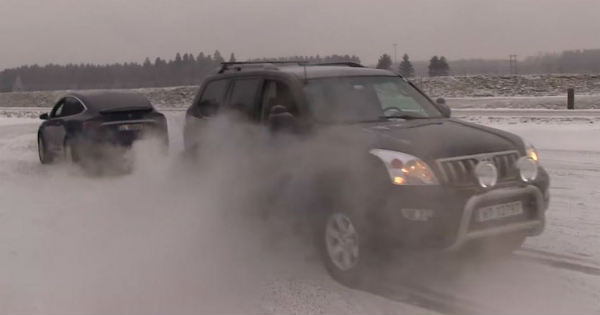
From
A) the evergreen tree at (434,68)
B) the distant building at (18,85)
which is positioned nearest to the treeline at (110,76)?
the distant building at (18,85)

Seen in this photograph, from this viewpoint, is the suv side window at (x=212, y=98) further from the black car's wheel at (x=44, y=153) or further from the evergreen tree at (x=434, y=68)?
the evergreen tree at (x=434, y=68)

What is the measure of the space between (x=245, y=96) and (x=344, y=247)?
7.03ft

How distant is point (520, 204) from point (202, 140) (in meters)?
3.41

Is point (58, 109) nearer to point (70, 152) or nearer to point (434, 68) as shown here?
point (70, 152)

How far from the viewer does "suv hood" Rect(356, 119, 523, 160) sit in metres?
4.39

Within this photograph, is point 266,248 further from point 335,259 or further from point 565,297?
point 565,297

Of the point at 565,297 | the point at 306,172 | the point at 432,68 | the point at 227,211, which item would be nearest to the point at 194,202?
the point at 227,211

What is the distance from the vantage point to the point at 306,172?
4926 mm

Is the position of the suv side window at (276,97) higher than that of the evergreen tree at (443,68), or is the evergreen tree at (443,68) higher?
the evergreen tree at (443,68)

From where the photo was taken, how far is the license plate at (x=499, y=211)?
4277 millimetres

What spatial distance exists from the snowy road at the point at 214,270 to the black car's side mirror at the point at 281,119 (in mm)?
1087

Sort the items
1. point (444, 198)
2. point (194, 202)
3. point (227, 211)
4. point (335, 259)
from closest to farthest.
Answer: point (444, 198)
point (335, 259)
point (227, 211)
point (194, 202)

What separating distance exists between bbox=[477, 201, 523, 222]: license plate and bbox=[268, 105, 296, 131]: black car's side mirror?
5.80 ft

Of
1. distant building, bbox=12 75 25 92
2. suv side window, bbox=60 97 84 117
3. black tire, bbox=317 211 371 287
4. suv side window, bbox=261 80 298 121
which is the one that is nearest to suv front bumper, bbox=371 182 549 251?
black tire, bbox=317 211 371 287
